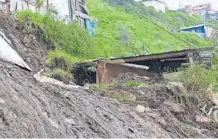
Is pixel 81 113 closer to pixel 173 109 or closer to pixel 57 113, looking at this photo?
pixel 57 113

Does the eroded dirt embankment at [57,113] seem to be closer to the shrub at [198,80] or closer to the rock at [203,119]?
the rock at [203,119]

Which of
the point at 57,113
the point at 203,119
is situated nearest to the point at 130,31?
the point at 203,119

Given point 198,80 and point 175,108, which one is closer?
point 175,108

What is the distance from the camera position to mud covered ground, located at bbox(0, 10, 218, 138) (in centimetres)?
568

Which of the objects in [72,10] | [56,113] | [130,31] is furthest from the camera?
[130,31]


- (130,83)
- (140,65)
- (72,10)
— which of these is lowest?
(130,83)

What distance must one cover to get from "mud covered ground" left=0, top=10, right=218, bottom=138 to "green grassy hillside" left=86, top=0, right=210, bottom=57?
393 inches

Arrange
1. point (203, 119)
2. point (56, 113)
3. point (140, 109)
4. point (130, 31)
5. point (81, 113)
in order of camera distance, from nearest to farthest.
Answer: point (56, 113) → point (81, 113) → point (140, 109) → point (203, 119) → point (130, 31)

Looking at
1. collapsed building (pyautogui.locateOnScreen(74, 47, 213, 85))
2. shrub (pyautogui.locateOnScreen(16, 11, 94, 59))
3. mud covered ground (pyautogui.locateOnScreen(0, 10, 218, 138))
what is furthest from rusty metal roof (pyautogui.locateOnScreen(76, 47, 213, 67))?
mud covered ground (pyautogui.locateOnScreen(0, 10, 218, 138))

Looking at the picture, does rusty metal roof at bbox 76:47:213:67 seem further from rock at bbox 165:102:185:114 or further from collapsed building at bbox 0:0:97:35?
collapsed building at bbox 0:0:97:35

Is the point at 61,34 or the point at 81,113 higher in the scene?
the point at 61,34

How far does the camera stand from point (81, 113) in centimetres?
700

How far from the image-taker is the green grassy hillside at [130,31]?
2215 centimetres

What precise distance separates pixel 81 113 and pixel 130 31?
20.3 metres
